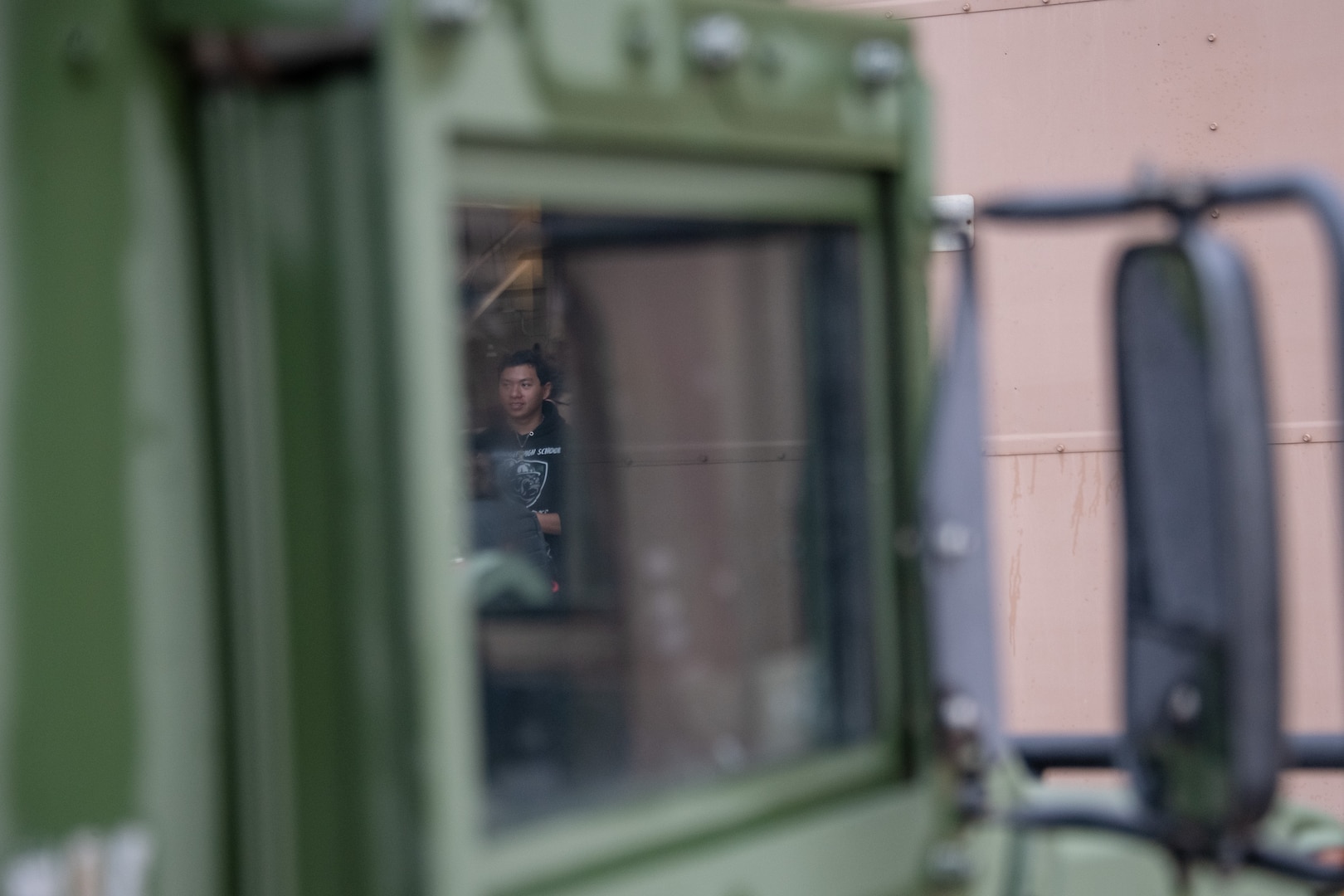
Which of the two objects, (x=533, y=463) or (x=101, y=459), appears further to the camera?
(x=533, y=463)

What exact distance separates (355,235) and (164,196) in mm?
150

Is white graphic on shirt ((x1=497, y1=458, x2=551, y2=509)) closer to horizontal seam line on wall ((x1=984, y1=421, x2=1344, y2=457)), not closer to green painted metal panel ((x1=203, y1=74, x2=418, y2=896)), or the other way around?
green painted metal panel ((x1=203, y1=74, x2=418, y2=896))

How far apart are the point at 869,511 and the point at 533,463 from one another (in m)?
0.40

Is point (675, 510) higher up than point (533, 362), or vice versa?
point (533, 362)

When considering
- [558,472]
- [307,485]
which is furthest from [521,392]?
[307,485]

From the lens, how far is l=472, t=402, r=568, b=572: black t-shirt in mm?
1337

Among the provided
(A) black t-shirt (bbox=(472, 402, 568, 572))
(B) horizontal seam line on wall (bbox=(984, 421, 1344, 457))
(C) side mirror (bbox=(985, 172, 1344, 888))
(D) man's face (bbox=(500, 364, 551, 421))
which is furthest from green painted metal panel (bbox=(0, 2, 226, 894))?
(B) horizontal seam line on wall (bbox=(984, 421, 1344, 457))

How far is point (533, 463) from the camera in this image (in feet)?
5.03

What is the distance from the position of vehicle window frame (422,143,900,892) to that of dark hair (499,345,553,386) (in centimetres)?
27

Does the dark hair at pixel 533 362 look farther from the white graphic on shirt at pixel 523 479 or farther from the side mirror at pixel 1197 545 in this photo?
the side mirror at pixel 1197 545

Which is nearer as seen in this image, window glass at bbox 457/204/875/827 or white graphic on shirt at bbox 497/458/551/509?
window glass at bbox 457/204/875/827

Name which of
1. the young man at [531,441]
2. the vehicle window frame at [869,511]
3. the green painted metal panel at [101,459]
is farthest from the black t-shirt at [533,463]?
the green painted metal panel at [101,459]

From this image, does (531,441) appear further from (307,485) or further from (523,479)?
(307,485)

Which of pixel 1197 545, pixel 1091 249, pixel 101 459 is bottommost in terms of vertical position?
pixel 1197 545
